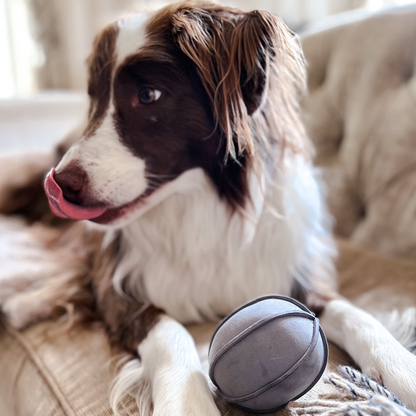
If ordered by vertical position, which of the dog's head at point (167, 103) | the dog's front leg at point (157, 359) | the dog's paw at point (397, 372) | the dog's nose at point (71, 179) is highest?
the dog's head at point (167, 103)

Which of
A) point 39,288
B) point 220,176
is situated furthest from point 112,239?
point 220,176

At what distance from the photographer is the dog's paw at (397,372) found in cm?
64

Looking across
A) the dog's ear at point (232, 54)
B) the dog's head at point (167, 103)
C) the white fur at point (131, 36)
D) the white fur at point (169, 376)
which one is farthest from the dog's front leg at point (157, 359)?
the white fur at point (131, 36)

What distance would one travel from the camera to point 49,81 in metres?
3.50

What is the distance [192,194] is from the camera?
1.00 metres

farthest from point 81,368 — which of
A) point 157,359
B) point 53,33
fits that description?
point 53,33

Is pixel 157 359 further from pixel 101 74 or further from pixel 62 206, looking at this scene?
pixel 101 74

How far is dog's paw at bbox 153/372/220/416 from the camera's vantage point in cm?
63

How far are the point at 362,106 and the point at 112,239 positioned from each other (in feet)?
3.15

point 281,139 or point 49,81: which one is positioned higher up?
point 281,139

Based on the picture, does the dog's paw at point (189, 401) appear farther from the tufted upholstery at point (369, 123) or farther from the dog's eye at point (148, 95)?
the tufted upholstery at point (369, 123)

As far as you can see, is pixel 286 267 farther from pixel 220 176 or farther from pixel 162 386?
pixel 162 386

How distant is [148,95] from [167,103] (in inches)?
1.7

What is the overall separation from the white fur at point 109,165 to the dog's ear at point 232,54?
21cm
